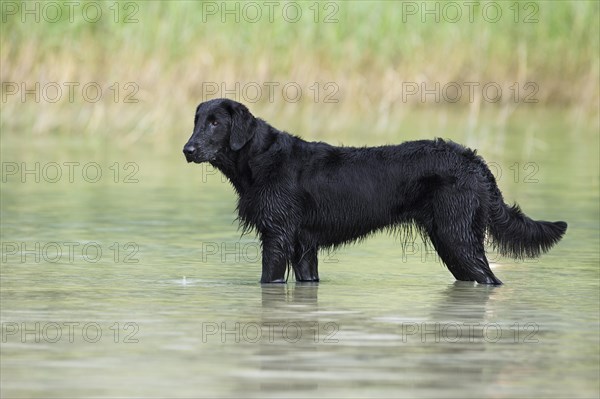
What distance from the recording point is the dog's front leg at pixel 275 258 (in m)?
8.80

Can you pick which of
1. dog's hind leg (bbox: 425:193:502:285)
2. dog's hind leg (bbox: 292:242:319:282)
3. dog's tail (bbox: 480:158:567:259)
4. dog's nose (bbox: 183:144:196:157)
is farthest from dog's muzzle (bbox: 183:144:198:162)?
dog's tail (bbox: 480:158:567:259)

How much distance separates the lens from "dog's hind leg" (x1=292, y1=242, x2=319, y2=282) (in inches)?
353

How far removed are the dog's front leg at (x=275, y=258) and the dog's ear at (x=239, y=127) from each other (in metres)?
0.58

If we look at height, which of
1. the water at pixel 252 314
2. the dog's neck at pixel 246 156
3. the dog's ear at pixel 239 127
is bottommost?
the water at pixel 252 314

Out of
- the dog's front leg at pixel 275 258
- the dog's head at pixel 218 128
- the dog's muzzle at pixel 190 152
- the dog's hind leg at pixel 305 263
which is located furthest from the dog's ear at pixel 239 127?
the dog's hind leg at pixel 305 263

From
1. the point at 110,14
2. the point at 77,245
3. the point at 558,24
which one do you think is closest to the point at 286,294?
the point at 77,245

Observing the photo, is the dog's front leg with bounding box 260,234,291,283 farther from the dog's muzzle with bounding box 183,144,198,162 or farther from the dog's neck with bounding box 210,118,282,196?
the dog's muzzle with bounding box 183,144,198,162

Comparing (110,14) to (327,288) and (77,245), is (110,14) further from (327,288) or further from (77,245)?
(327,288)

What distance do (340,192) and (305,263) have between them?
1.56 feet

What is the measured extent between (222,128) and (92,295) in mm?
1435

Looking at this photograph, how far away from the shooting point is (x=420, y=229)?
9.10 meters

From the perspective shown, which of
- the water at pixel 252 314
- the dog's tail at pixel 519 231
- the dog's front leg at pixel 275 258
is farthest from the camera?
the dog's tail at pixel 519 231

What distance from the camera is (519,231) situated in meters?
9.15

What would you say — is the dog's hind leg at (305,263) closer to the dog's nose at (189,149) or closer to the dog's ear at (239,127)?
the dog's ear at (239,127)
